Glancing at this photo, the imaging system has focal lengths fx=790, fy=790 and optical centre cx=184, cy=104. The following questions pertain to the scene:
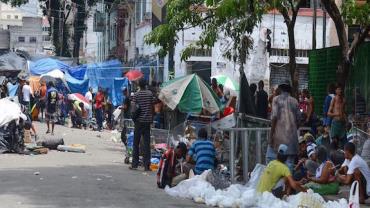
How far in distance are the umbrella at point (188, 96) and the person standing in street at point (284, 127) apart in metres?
4.61

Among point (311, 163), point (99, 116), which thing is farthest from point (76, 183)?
point (99, 116)

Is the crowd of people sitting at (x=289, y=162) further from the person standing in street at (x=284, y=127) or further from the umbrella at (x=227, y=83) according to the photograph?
the umbrella at (x=227, y=83)

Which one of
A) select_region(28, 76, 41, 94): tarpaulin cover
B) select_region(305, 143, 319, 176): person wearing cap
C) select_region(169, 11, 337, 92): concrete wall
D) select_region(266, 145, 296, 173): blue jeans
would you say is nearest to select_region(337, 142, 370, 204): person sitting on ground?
select_region(266, 145, 296, 173): blue jeans

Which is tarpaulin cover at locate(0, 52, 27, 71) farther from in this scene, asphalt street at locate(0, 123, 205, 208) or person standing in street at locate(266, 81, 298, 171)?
person standing in street at locate(266, 81, 298, 171)

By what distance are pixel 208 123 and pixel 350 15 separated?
14.7 ft

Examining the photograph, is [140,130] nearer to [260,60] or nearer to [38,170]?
[38,170]

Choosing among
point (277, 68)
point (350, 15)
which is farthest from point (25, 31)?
point (350, 15)

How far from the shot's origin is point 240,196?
38.3 ft

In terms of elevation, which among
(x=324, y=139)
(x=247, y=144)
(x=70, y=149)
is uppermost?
(x=247, y=144)

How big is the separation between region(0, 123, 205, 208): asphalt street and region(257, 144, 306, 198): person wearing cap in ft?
3.56

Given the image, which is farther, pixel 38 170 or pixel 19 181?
pixel 38 170

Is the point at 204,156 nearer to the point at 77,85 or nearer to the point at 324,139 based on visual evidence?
the point at 324,139

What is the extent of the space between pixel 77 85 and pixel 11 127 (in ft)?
64.4

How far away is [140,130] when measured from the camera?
15969 millimetres
